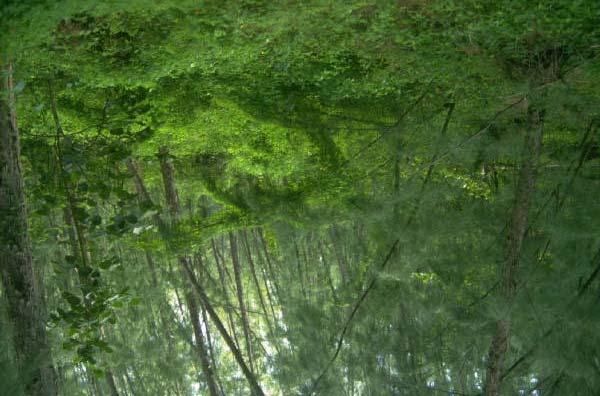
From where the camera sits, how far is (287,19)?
4992 millimetres

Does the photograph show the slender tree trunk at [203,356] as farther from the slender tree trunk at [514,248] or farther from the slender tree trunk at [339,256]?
the slender tree trunk at [514,248]

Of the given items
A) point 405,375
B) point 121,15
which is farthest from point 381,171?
point 121,15

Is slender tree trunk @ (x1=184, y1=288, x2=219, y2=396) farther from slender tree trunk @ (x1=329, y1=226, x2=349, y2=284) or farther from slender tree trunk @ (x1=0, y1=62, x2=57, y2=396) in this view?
slender tree trunk @ (x1=0, y1=62, x2=57, y2=396)

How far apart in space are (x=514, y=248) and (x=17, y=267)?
2769 mm

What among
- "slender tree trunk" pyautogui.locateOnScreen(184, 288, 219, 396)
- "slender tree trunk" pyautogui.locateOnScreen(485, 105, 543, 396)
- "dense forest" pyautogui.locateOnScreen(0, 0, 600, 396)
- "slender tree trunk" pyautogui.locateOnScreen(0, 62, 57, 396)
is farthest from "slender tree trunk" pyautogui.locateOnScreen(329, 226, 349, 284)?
"slender tree trunk" pyautogui.locateOnScreen(0, 62, 57, 396)

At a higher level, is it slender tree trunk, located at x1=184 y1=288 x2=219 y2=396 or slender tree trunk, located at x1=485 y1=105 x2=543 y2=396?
slender tree trunk, located at x1=485 y1=105 x2=543 y2=396

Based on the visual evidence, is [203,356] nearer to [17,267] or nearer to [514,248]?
[514,248]

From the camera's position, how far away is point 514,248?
418 centimetres

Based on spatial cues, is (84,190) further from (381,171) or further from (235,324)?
(235,324)

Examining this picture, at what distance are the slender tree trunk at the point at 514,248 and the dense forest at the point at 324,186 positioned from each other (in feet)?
0.05

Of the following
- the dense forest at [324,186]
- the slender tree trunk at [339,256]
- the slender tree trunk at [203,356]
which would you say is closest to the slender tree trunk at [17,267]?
the dense forest at [324,186]

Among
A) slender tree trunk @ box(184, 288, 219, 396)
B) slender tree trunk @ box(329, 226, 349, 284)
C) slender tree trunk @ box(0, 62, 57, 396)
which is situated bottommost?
slender tree trunk @ box(184, 288, 219, 396)

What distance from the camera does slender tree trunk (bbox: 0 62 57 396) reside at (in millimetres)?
2328

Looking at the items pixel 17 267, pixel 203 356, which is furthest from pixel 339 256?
pixel 17 267
